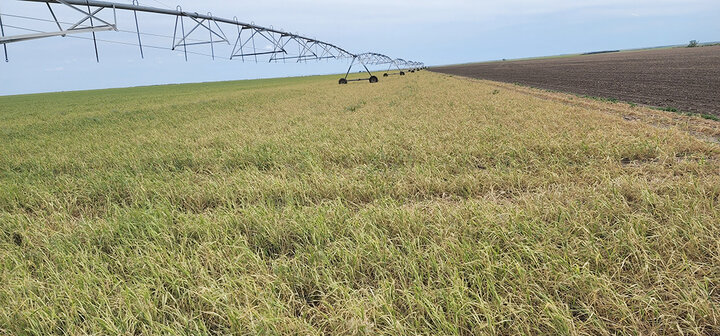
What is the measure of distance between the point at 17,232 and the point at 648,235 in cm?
715

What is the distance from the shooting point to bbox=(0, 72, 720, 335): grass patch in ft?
7.75

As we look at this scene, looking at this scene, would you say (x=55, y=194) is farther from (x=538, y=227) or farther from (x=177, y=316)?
(x=538, y=227)

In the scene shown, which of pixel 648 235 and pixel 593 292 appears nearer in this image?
pixel 593 292

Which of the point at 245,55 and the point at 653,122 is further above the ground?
the point at 245,55

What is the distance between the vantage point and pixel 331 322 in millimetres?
2330

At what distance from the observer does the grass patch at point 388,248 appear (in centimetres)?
236

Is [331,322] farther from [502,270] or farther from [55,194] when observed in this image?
[55,194]

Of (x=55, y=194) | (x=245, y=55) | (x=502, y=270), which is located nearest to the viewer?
(x=502, y=270)

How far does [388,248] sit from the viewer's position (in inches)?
124

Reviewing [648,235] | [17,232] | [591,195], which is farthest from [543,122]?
[17,232]

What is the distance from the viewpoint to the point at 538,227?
131 inches

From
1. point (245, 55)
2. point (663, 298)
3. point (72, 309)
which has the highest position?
point (245, 55)

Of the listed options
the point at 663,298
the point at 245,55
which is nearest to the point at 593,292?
the point at 663,298

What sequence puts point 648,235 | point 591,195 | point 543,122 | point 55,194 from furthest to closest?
point 543,122
point 55,194
point 591,195
point 648,235
